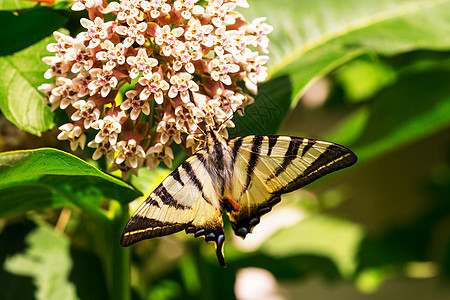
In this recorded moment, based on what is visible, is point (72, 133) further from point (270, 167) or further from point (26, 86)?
point (270, 167)

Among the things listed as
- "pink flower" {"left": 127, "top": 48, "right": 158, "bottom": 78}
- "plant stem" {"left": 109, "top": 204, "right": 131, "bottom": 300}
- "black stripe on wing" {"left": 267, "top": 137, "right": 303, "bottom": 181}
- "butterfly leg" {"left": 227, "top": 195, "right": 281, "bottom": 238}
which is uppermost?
"pink flower" {"left": 127, "top": 48, "right": 158, "bottom": 78}

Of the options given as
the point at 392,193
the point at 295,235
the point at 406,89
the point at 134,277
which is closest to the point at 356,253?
the point at 295,235

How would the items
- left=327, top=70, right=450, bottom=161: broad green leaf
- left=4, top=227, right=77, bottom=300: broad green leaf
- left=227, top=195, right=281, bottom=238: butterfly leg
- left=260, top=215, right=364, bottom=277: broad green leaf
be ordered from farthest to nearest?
left=260, top=215, right=364, bottom=277: broad green leaf → left=327, top=70, right=450, bottom=161: broad green leaf → left=4, top=227, right=77, bottom=300: broad green leaf → left=227, top=195, right=281, bottom=238: butterfly leg

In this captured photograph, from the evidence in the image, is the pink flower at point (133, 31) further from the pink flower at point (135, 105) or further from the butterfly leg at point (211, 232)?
the butterfly leg at point (211, 232)

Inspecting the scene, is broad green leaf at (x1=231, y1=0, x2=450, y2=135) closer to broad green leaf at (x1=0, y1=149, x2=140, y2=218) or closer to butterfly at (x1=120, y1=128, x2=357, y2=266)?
butterfly at (x1=120, y1=128, x2=357, y2=266)

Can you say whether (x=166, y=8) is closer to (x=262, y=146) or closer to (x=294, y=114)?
(x=262, y=146)

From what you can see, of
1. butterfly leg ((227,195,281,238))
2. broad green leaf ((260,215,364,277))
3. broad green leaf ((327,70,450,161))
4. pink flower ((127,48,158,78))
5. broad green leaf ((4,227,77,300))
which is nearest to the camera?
pink flower ((127,48,158,78))

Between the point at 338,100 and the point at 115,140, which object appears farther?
the point at 338,100

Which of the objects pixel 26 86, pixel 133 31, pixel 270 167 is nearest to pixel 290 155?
pixel 270 167

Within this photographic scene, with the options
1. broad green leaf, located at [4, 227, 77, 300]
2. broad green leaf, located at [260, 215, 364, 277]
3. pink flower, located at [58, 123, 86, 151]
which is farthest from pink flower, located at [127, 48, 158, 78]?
broad green leaf, located at [260, 215, 364, 277]
